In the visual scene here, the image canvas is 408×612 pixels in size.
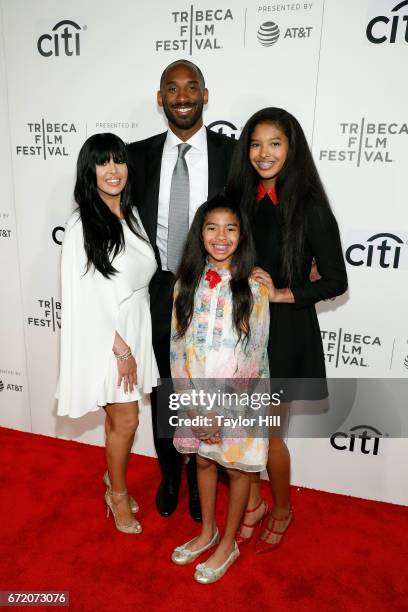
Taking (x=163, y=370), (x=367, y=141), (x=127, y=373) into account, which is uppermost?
(x=367, y=141)

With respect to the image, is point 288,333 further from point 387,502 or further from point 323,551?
point 387,502

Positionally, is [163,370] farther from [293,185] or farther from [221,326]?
[293,185]

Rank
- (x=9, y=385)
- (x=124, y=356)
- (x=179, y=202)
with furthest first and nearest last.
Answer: (x=9, y=385), (x=179, y=202), (x=124, y=356)

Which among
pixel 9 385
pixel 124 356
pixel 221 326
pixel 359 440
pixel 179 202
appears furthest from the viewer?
pixel 9 385

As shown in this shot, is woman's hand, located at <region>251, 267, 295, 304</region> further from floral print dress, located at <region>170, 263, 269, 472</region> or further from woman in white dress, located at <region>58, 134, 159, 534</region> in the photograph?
woman in white dress, located at <region>58, 134, 159, 534</region>

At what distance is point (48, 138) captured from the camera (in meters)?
2.92

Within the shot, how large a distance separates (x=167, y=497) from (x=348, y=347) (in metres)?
1.23

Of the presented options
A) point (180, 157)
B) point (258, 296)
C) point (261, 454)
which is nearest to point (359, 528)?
point (261, 454)

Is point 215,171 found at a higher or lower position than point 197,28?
lower

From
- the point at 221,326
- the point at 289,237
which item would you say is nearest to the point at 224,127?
the point at 289,237

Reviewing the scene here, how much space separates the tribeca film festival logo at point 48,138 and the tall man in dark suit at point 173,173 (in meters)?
0.68

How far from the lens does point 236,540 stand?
2.38m

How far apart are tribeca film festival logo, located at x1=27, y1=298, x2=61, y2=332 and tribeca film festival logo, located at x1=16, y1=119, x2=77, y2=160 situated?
0.88 metres

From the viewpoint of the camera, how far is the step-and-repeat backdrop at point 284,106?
93.7 inches
